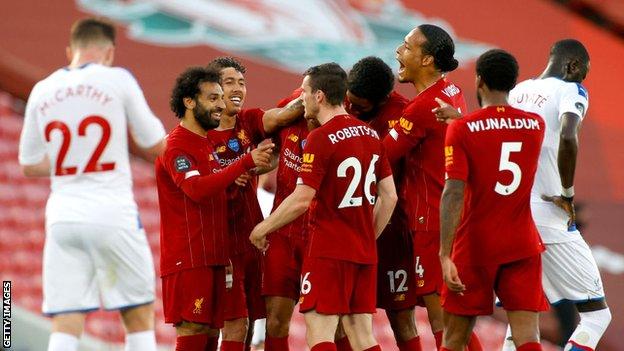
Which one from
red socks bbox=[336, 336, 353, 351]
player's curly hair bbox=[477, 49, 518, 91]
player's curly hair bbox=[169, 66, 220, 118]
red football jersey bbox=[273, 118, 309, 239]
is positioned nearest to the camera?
player's curly hair bbox=[477, 49, 518, 91]

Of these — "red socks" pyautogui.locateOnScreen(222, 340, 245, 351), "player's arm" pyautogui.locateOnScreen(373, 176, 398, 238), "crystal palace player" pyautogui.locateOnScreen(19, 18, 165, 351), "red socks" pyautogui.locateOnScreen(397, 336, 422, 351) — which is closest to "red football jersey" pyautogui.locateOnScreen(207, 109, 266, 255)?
"red socks" pyautogui.locateOnScreen(222, 340, 245, 351)

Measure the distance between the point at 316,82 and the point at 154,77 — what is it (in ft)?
26.4

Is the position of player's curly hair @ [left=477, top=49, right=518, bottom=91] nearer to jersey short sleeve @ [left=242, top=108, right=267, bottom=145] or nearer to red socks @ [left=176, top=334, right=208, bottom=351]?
jersey short sleeve @ [left=242, top=108, right=267, bottom=145]

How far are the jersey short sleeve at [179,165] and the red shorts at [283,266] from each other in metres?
A: 0.71

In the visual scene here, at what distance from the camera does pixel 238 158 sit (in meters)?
8.42

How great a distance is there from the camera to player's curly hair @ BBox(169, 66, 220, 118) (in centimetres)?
818

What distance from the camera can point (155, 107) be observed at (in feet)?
50.3

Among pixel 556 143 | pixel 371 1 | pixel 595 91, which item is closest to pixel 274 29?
pixel 371 1

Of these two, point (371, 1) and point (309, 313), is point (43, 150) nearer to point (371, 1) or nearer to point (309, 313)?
point (309, 313)

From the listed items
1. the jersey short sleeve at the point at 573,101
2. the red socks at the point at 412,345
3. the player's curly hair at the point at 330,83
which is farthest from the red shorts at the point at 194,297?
the jersey short sleeve at the point at 573,101

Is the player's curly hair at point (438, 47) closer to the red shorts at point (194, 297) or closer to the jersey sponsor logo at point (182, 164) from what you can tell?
the jersey sponsor logo at point (182, 164)

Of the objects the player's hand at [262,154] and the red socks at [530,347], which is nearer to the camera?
the red socks at [530,347]

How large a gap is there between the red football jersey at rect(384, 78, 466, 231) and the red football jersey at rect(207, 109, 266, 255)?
90cm

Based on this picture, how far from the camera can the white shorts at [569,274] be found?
8414 mm
